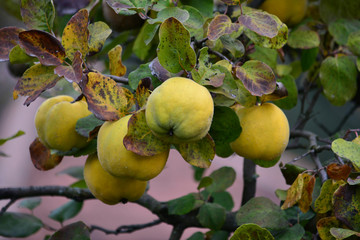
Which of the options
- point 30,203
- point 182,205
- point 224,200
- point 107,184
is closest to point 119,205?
point 30,203

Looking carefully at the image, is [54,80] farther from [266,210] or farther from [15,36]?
[266,210]

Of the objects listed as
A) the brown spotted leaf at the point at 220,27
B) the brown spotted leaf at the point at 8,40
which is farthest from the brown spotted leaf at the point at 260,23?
the brown spotted leaf at the point at 8,40

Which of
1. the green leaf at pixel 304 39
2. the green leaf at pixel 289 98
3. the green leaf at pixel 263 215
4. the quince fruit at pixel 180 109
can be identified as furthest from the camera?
the green leaf at pixel 304 39

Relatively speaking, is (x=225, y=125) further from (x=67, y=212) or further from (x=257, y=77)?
(x=67, y=212)

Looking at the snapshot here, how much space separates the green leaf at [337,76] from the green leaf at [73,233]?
544 mm

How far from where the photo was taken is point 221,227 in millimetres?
953

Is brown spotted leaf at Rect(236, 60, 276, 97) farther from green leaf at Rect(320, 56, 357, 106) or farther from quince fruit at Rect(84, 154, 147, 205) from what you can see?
green leaf at Rect(320, 56, 357, 106)

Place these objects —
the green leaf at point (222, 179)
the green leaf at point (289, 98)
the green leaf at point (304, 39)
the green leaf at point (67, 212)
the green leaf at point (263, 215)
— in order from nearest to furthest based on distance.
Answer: the green leaf at point (263, 215) < the green leaf at point (289, 98) < the green leaf at point (304, 39) < the green leaf at point (222, 179) < the green leaf at point (67, 212)

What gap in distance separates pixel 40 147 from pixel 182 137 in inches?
15.5

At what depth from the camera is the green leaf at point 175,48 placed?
55 cm

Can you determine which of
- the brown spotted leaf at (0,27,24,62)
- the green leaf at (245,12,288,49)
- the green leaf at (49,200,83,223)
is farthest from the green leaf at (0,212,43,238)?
the green leaf at (245,12,288,49)

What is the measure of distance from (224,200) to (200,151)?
1.81ft

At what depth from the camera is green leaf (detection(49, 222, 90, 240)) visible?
0.80 m

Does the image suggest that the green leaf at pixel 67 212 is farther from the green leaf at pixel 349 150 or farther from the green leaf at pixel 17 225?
the green leaf at pixel 349 150
